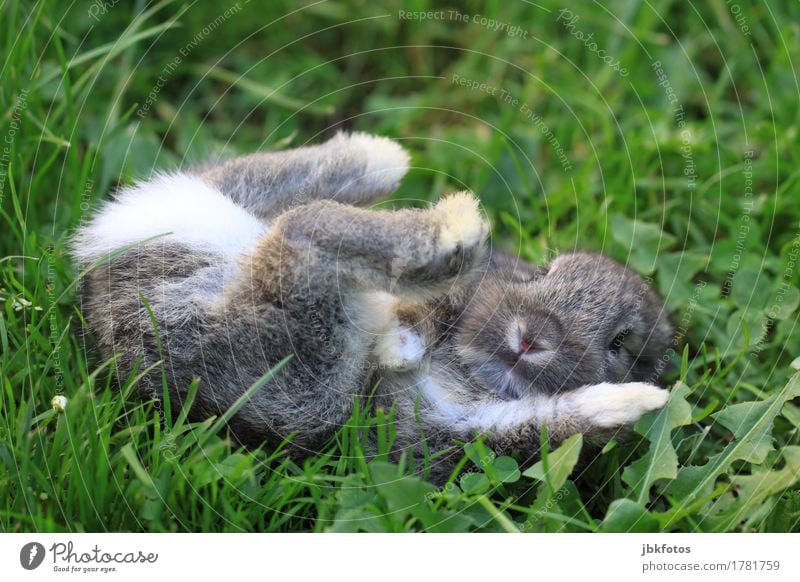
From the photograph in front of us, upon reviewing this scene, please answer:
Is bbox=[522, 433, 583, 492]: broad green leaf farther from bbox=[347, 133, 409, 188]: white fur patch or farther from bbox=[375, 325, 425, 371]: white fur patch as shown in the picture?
bbox=[347, 133, 409, 188]: white fur patch

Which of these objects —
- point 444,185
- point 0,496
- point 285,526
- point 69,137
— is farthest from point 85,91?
point 285,526

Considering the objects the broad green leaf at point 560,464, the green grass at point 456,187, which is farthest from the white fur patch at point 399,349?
the broad green leaf at point 560,464

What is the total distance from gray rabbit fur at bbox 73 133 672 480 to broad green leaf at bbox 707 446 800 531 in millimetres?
527

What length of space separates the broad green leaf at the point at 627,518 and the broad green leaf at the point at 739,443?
0.20 metres

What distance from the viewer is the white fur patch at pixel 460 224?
3279mm

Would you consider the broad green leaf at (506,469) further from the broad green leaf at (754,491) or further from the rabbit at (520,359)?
the broad green leaf at (754,491)

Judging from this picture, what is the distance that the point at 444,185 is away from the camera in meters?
5.21

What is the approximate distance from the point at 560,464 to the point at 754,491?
879mm

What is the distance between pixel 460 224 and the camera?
3311mm

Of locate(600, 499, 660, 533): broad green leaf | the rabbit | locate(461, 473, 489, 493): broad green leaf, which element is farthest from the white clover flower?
locate(600, 499, 660, 533): broad green leaf

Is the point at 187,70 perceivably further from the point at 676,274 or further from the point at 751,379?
the point at 751,379

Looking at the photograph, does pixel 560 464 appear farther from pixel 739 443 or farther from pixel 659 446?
pixel 739 443

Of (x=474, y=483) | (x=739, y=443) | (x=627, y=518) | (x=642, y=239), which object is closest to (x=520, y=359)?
(x=474, y=483)

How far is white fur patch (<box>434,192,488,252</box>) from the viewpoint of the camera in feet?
10.8
